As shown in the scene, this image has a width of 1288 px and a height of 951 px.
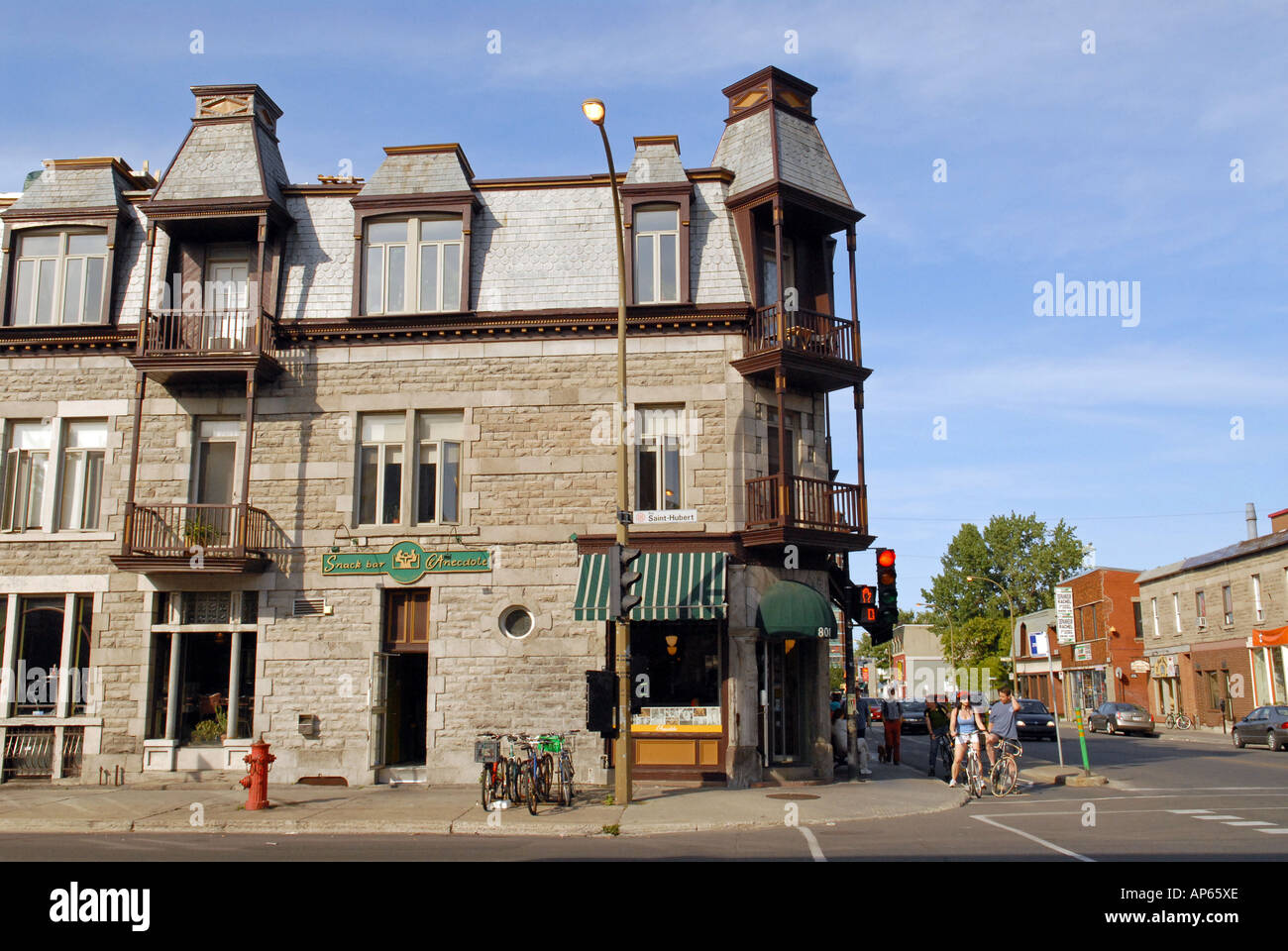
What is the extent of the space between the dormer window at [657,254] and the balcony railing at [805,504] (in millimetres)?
4172

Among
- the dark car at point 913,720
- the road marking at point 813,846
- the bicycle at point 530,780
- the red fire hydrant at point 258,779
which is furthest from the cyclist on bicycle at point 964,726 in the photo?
the dark car at point 913,720

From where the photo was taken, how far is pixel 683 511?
18.8 metres

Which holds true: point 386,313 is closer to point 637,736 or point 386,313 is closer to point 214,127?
point 214,127

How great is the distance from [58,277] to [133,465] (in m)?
4.41

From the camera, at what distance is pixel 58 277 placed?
20.8 metres

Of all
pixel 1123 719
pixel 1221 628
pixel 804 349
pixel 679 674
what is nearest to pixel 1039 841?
pixel 679 674

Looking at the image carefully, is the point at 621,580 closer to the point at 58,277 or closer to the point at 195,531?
the point at 195,531

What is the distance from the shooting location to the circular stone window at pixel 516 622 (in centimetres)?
1930

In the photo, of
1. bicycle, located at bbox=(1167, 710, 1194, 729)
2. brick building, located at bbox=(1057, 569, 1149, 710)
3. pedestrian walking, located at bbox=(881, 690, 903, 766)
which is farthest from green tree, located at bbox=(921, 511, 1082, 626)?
pedestrian walking, located at bbox=(881, 690, 903, 766)

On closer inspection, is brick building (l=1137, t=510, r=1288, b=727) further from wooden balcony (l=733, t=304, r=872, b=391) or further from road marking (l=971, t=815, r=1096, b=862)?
road marking (l=971, t=815, r=1096, b=862)

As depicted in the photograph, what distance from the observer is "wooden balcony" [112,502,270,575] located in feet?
61.9

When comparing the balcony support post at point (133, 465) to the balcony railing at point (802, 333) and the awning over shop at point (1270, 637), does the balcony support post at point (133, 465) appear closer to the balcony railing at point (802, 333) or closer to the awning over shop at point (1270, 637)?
the balcony railing at point (802, 333)
